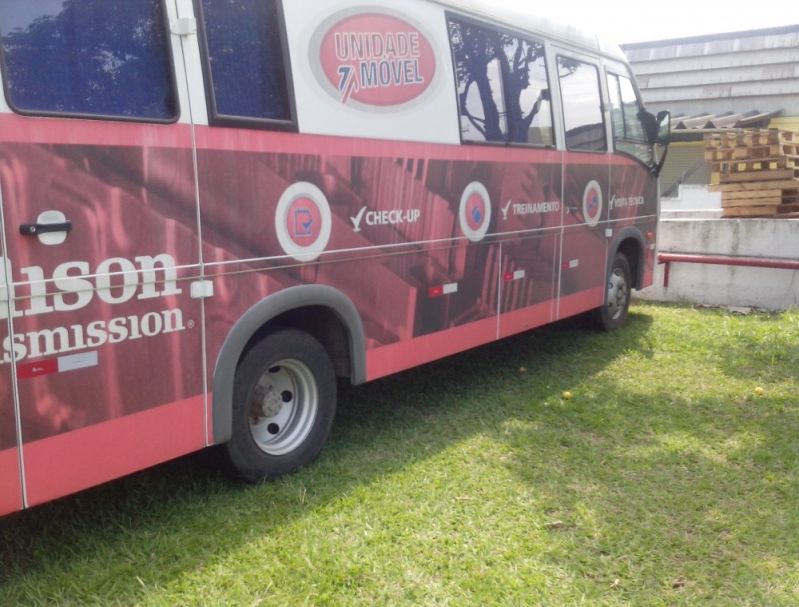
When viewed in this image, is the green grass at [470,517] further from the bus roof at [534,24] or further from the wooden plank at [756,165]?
the wooden plank at [756,165]

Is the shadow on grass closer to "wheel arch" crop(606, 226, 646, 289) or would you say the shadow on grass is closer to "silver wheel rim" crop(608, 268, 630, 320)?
"silver wheel rim" crop(608, 268, 630, 320)

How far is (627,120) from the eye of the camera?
792cm

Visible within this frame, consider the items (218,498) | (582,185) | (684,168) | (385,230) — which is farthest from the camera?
(684,168)

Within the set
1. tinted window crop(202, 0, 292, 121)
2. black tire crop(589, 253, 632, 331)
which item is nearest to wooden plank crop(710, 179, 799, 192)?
black tire crop(589, 253, 632, 331)

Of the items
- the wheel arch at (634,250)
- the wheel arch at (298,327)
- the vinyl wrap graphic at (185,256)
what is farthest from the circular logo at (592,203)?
the wheel arch at (298,327)

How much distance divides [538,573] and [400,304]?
6.44 feet

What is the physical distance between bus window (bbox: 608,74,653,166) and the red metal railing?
6.28 ft

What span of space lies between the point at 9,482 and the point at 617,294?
21.1ft

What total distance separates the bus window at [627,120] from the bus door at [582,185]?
0.33 m

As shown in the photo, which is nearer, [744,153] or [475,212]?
[475,212]

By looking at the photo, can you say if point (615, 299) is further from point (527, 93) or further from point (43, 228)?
point (43, 228)

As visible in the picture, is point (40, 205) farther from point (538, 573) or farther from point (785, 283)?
point (785, 283)

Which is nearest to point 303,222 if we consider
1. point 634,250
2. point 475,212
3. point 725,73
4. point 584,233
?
point 475,212

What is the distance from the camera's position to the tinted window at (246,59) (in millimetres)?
3725
